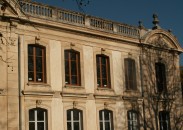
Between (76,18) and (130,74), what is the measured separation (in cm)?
485

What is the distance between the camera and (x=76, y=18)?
19469 mm

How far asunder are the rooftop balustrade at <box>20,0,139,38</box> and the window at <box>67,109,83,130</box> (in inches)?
179

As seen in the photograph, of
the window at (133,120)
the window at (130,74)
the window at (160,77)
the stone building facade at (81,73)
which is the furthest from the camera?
the window at (160,77)

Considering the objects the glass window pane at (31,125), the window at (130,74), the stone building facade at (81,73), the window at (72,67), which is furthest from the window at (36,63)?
the window at (130,74)

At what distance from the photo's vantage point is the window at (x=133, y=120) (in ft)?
68.5

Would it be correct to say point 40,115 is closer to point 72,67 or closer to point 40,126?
point 40,126

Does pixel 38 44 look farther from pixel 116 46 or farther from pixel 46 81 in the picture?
pixel 116 46

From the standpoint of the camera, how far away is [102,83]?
2000 cm

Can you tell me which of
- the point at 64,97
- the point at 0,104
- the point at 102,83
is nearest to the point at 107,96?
the point at 102,83

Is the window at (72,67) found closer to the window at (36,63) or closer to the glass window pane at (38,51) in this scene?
the window at (36,63)

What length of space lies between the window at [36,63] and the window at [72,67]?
136 cm

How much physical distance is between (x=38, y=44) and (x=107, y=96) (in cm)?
490

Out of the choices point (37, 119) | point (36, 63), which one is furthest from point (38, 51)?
point (37, 119)

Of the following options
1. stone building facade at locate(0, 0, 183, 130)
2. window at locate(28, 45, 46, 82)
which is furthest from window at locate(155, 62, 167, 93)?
window at locate(28, 45, 46, 82)
